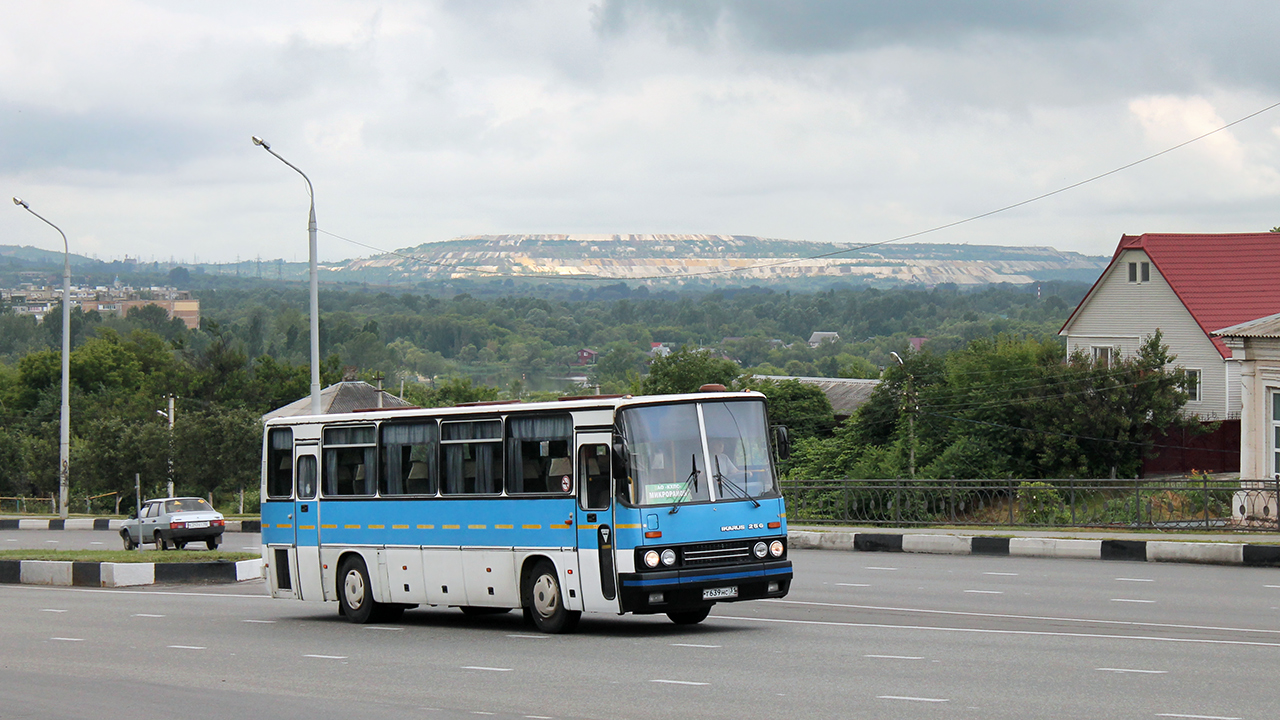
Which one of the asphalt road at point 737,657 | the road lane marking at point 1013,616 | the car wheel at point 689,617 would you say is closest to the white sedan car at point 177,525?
the asphalt road at point 737,657

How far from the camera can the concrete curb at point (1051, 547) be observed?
1975 centimetres

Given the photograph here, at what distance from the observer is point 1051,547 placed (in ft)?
72.2

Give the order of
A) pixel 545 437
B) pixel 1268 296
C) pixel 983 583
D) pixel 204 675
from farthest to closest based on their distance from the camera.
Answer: pixel 1268 296 < pixel 983 583 < pixel 545 437 < pixel 204 675

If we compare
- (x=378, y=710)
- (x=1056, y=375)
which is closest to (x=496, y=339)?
(x=1056, y=375)

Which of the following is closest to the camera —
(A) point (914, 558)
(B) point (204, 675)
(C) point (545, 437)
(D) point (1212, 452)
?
(B) point (204, 675)

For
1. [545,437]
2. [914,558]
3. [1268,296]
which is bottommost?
[914,558]

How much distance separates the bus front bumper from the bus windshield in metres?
0.72

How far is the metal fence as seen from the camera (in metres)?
23.1

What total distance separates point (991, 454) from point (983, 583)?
40616 millimetres

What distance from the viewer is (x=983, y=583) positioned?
18078mm

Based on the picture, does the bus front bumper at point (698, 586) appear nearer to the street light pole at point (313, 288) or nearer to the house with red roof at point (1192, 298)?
the street light pole at point (313, 288)

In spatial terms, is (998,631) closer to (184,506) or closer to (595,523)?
(595,523)

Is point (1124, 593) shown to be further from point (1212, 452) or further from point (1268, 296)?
point (1268, 296)

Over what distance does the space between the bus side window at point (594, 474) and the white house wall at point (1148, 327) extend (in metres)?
52.1
